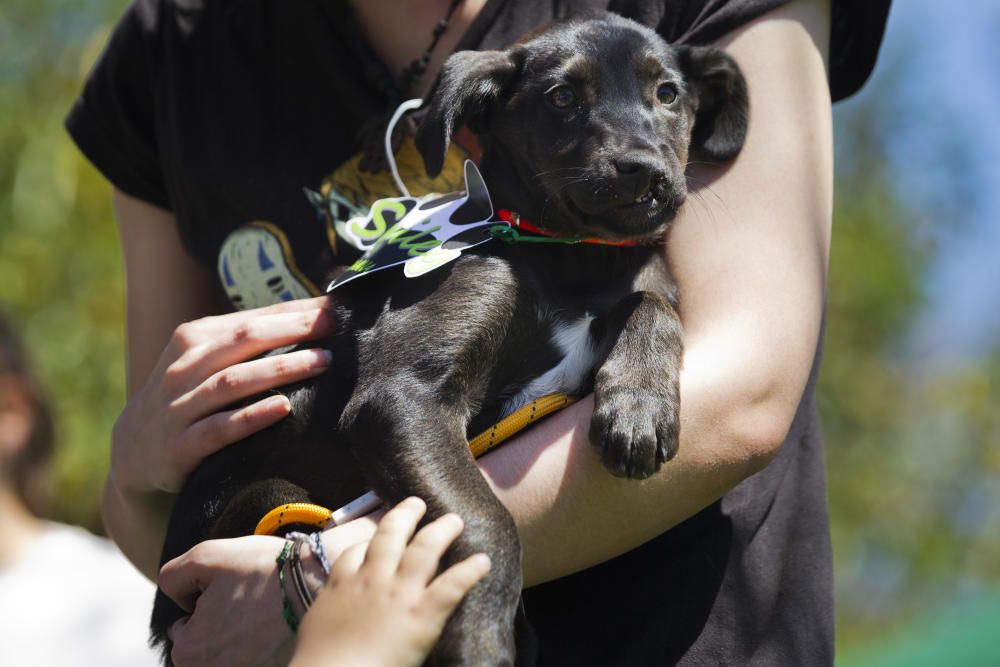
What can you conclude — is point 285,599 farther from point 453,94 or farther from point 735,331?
point 453,94

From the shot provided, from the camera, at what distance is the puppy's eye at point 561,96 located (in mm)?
2229

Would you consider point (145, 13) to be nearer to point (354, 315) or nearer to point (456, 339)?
point (354, 315)

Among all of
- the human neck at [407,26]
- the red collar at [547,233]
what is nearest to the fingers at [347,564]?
the red collar at [547,233]

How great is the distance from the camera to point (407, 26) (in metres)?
2.35

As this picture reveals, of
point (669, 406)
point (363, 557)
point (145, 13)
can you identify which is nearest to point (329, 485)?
point (363, 557)

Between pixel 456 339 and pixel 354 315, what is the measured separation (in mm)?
245

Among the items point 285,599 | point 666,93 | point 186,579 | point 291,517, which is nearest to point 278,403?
point 291,517

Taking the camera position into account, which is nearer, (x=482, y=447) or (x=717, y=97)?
(x=482, y=447)

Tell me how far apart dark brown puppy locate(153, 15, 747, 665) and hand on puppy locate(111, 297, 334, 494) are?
0.06 m

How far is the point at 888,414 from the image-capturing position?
9117 mm

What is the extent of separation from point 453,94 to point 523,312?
438mm

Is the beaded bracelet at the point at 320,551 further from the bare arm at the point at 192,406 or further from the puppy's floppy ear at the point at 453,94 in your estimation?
the puppy's floppy ear at the point at 453,94

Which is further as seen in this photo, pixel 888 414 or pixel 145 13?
pixel 888 414

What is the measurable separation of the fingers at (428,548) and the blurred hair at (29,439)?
2.45 m
